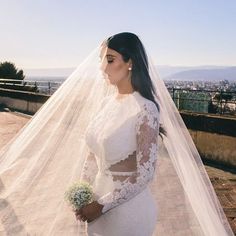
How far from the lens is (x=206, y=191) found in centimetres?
332

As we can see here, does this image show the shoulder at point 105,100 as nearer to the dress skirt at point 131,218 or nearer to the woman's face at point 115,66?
the woman's face at point 115,66

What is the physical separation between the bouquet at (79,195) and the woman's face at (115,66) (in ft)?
2.18

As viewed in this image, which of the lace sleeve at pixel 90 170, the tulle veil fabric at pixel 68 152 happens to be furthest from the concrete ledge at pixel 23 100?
the lace sleeve at pixel 90 170

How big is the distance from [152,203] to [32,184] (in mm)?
1145

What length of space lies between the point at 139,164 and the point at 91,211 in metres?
0.39

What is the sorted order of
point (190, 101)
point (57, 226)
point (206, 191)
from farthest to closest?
point (190, 101) → point (206, 191) → point (57, 226)

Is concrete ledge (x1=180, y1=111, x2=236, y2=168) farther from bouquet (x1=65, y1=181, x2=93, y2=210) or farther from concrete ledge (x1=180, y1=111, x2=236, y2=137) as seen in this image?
bouquet (x1=65, y1=181, x2=93, y2=210)

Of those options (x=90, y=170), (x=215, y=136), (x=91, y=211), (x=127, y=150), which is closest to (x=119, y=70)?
(x=127, y=150)

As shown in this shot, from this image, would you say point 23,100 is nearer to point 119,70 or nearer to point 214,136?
point 214,136

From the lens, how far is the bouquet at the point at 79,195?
7.92ft

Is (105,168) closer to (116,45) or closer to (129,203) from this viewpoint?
(129,203)

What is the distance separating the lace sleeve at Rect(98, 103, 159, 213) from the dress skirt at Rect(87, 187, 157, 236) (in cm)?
9

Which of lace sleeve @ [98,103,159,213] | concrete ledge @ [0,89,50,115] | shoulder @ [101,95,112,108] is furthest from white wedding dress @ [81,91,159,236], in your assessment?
concrete ledge @ [0,89,50,115]

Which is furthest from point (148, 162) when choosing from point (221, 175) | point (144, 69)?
point (221, 175)
